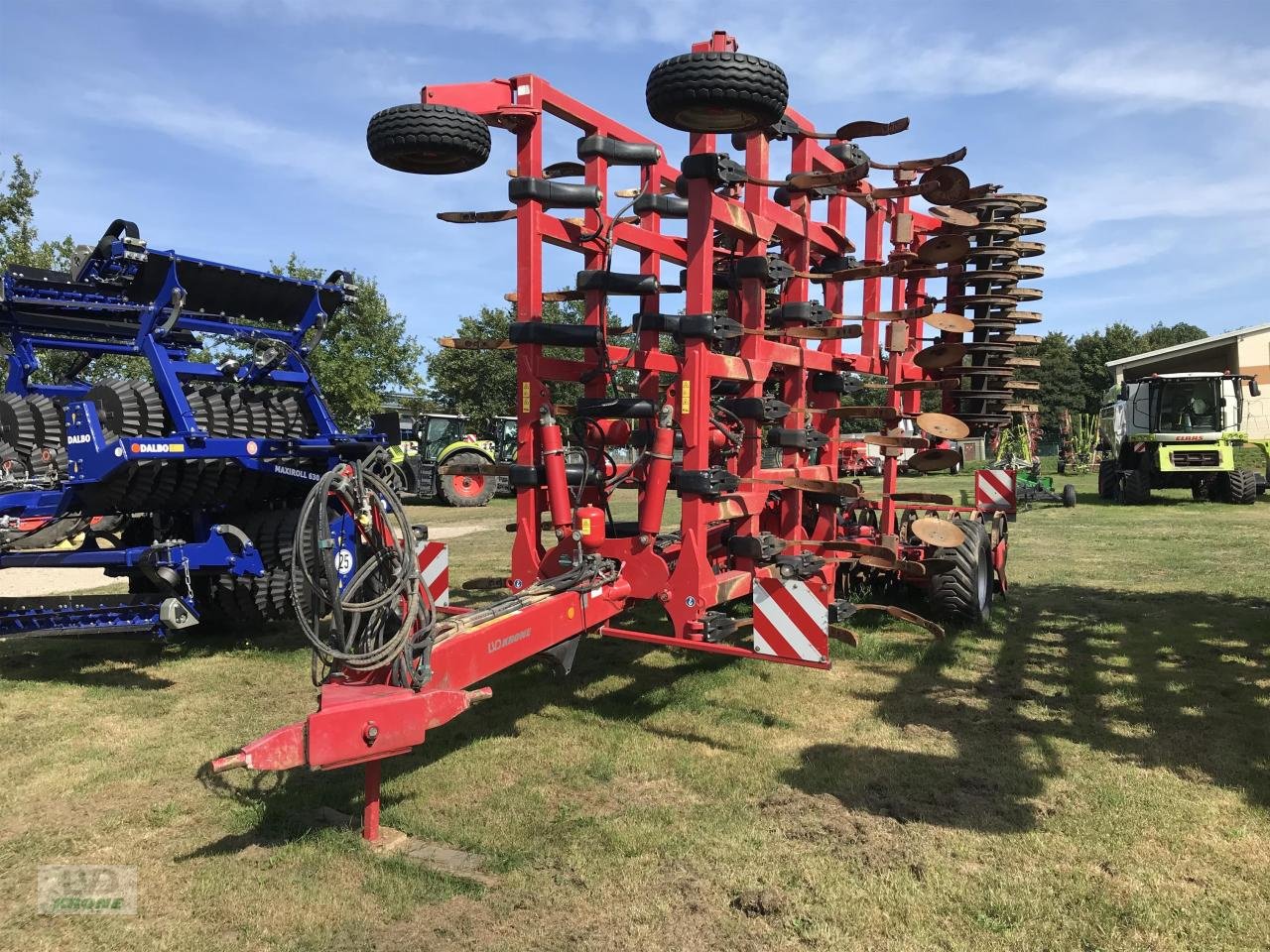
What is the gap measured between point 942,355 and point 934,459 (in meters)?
0.74

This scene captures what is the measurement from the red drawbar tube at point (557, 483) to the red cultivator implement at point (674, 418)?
13 millimetres

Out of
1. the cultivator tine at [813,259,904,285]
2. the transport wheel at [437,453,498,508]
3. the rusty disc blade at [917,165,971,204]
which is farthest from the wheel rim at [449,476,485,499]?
the rusty disc blade at [917,165,971,204]

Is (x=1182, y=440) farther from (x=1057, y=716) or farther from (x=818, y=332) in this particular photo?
(x=818, y=332)

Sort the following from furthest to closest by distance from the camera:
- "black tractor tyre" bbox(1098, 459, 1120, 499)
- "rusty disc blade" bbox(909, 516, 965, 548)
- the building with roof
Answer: the building with roof, "black tractor tyre" bbox(1098, 459, 1120, 499), "rusty disc blade" bbox(909, 516, 965, 548)

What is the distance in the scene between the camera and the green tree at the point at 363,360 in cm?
2420

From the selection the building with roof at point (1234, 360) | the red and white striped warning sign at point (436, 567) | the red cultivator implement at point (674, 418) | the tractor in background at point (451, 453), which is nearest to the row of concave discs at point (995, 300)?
the red cultivator implement at point (674, 418)

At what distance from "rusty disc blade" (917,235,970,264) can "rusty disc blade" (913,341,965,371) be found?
79cm

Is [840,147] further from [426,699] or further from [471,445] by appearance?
[471,445]

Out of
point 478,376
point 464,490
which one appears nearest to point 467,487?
point 464,490

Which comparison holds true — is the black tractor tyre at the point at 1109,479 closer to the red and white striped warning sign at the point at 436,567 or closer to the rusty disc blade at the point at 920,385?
the rusty disc blade at the point at 920,385

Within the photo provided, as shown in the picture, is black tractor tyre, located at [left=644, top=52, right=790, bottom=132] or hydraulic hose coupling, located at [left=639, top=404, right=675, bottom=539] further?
hydraulic hose coupling, located at [left=639, top=404, right=675, bottom=539]

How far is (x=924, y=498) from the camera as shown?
709 cm

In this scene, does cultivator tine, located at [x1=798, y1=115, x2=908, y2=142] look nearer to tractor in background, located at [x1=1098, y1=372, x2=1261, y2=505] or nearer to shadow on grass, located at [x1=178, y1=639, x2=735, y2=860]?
shadow on grass, located at [x1=178, y1=639, x2=735, y2=860]

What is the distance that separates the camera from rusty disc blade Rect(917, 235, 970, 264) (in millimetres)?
4938
